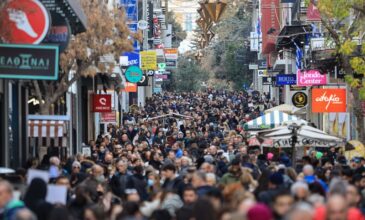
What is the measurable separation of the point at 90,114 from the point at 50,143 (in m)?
15.5

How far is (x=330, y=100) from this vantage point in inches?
1336

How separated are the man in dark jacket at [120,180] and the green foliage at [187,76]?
104 m

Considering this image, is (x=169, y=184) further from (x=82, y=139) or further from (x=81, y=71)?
(x=82, y=139)

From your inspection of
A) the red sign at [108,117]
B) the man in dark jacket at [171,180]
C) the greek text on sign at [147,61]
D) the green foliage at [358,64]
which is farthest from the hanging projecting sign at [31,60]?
Result: the greek text on sign at [147,61]

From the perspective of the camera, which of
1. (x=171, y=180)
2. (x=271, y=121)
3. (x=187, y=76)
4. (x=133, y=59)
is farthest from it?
(x=187, y=76)

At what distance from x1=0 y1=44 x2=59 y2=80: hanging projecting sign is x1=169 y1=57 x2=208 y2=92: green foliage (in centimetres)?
10767

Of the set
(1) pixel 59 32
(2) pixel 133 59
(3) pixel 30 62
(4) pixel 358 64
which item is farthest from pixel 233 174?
(2) pixel 133 59

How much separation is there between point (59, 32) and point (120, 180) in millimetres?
3397

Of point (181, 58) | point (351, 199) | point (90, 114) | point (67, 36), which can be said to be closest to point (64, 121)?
point (67, 36)

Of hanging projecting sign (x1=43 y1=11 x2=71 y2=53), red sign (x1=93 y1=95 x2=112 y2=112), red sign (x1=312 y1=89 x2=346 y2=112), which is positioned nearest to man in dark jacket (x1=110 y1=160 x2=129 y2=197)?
hanging projecting sign (x1=43 y1=11 x2=71 y2=53)

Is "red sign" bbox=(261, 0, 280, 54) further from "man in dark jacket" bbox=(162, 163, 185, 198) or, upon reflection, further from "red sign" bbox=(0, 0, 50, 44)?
"red sign" bbox=(0, 0, 50, 44)

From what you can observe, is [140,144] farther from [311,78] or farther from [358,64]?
[311,78]

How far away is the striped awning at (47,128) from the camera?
25.9m

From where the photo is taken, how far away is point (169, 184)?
18.8 meters
